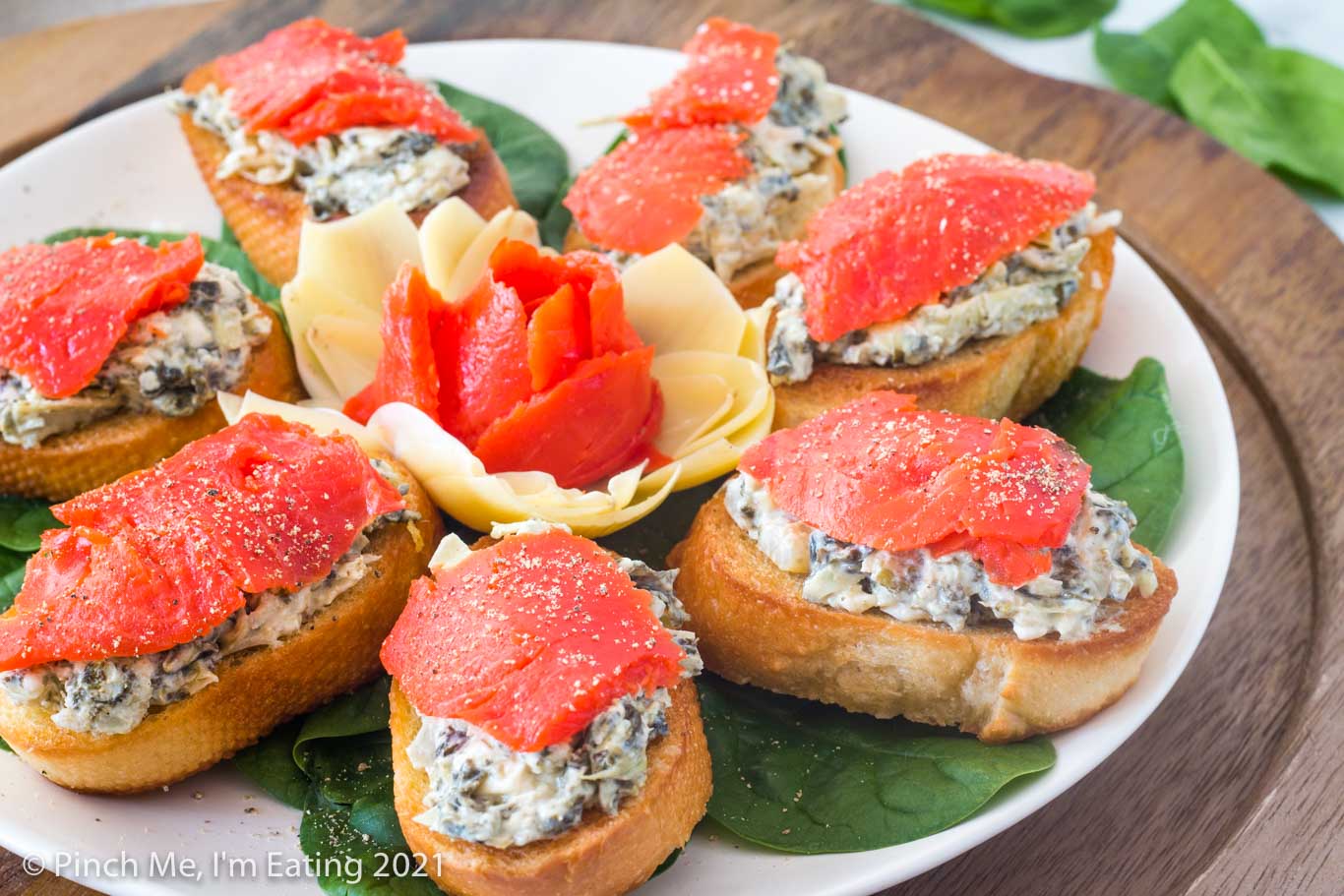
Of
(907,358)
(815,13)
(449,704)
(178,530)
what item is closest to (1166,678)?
(907,358)

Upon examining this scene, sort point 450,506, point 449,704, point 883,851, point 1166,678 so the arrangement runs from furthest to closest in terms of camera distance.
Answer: point 450,506, point 1166,678, point 883,851, point 449,704

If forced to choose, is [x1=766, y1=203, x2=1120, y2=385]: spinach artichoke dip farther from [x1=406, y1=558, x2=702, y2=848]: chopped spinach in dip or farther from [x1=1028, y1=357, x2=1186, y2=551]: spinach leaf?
[x1=406, y1=558, x2=702, y2=848]: chopped spinach in dip

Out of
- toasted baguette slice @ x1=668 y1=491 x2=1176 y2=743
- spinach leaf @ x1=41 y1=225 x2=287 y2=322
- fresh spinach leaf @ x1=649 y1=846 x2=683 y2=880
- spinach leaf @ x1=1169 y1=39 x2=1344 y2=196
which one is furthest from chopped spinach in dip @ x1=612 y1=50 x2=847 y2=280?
spinach leaf @ x1=1169 y1=39 x2=1344 y2=196

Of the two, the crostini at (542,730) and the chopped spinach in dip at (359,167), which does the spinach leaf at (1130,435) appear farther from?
the chopped spinach in dip at (359,167)

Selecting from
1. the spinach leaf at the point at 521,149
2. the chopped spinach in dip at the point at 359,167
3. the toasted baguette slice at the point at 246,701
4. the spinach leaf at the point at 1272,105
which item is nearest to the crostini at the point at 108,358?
the chopped spinach in dip at the point at 359,167

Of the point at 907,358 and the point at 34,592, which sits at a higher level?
the point at 907,358

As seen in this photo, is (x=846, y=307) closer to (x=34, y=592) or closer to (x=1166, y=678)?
(x=1166, y=678)
